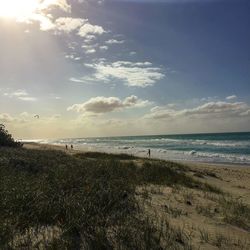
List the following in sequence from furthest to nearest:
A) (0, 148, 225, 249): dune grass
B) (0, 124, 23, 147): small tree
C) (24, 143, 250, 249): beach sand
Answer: (0, 124, 23, 147): small tree → (24, 143, 250, 249): beach sand → (0, 148, 225, 249): dune grass

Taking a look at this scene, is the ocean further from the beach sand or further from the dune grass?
the dune grass

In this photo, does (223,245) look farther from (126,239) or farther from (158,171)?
(158,171)

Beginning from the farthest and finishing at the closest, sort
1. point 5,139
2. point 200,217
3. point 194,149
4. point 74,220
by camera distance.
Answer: point 194,149
point 5,139
point 200,217
point 74,220

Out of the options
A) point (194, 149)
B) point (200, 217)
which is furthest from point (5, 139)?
point (194, 149)

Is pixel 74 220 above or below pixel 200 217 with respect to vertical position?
above

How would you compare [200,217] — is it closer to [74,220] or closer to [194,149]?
[74,220]

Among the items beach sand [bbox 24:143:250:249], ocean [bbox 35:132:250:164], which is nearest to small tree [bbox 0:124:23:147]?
beach sand [bbox 24:143:250:249]

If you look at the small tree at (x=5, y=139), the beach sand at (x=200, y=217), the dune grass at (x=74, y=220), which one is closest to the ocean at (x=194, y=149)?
the small tree at (x=5, y=139)

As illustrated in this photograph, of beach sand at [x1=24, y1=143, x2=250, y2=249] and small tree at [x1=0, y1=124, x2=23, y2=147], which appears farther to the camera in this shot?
small tree at [x1=0, y1=124, x2=23, y2=147]

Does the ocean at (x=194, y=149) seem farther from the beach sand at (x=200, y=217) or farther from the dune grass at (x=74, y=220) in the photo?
the dune grass at (x=74, y=220)

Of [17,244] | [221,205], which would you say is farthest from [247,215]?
[17,244]

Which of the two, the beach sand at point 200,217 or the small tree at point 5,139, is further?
the small tree at point 5,139

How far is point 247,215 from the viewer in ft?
25.5

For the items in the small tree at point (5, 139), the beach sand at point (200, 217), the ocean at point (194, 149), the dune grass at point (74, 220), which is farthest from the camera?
the ocean at point (194, 149)
